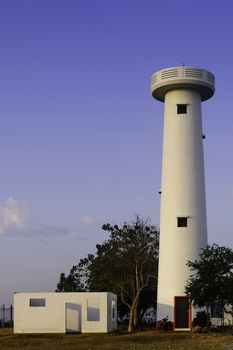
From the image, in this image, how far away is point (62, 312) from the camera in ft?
137

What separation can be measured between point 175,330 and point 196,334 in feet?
12.1

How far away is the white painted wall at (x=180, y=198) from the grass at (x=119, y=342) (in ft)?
12.1

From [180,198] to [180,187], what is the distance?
648 mm

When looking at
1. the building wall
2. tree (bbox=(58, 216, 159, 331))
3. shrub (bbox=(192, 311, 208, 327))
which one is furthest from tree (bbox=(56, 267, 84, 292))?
shrub (bbox=(192, 311, 208, 327))

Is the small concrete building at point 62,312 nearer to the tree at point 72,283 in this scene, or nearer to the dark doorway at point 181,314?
the dark doorway at point 181,314

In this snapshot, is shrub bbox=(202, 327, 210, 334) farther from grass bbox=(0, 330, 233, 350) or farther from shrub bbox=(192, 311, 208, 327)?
shrub bbox=(192, 311, 208, 327)

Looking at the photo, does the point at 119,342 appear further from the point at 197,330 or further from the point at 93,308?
the point at 93,308

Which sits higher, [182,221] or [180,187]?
[180,187]

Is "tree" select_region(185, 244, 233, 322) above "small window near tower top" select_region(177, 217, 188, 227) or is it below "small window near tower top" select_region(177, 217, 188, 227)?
below

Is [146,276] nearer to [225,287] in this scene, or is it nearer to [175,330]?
[175,330]

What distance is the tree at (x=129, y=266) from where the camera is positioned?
4944 centimetres

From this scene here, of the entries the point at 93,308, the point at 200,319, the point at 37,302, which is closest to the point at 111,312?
the point at 93,308

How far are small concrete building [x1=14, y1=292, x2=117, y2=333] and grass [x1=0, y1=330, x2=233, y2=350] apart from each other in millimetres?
1409

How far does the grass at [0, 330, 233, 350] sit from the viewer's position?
30031mm
